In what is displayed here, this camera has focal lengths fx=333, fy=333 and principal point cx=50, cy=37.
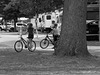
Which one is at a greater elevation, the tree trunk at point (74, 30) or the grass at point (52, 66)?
the tree trunk at point (74, 30)

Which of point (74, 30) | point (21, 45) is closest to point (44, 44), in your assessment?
point (21, 45)

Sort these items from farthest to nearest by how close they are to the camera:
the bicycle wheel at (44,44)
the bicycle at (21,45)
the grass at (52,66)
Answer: the bicycle wheel at (44,44)
the bicycle at (21,45)
the grass at (52,66)

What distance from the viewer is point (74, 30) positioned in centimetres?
1345

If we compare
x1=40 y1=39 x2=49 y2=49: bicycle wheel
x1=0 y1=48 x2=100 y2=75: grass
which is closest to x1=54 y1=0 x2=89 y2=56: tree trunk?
x1=0 y1=48 x2=100 y2=75: grass

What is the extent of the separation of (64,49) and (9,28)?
49.5m

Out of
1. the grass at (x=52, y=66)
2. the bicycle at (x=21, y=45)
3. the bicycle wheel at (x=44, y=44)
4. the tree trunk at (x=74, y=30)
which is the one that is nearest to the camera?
the grass at (x=52, y=66)

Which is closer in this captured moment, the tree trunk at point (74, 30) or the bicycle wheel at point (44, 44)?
the tree trunk at point (74, 30)

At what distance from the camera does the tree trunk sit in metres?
13.4

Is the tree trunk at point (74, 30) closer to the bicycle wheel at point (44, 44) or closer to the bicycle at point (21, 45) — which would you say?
the bicycle at point (21, 45)

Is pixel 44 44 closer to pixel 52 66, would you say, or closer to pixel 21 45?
pixel 21 45

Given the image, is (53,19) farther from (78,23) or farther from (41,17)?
(78,23)

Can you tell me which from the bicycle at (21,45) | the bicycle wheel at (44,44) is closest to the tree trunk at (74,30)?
the bicycle at (21,45)

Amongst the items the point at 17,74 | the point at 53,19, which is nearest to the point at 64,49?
the point at 17,74

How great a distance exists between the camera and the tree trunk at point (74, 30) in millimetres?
13445
